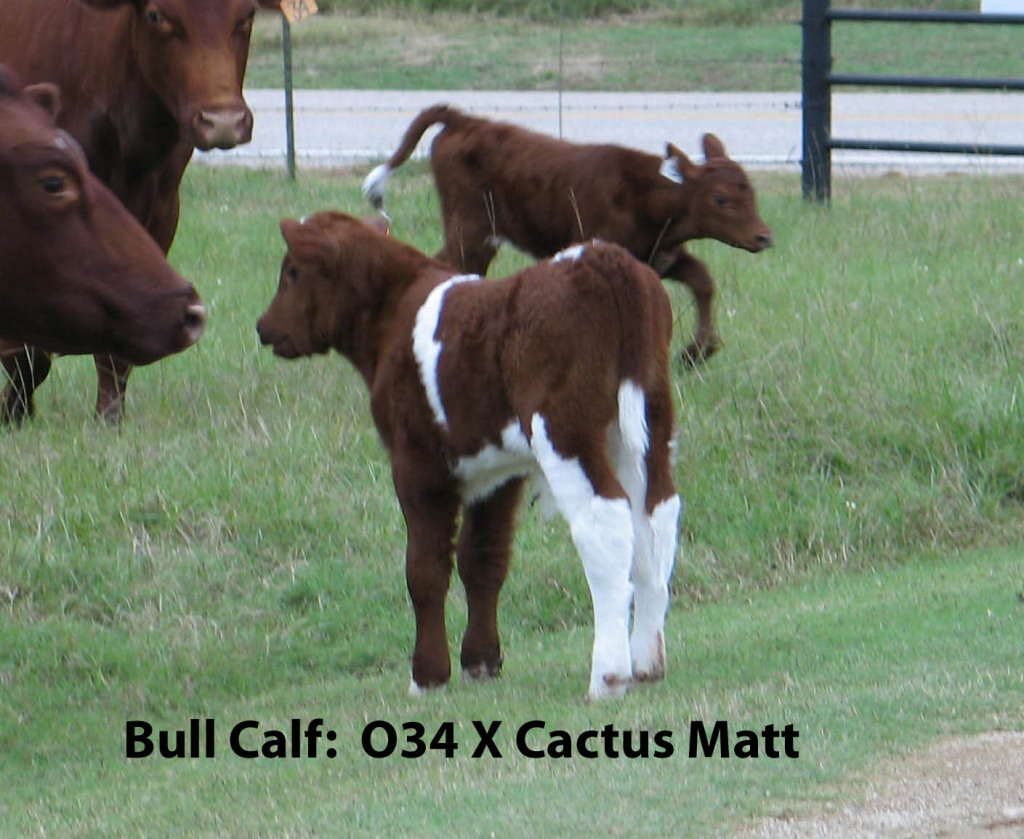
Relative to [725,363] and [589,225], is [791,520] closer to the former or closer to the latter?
[725,363]

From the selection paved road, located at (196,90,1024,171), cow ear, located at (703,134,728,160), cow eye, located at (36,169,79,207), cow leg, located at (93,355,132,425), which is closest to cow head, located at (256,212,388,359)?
cow eye, located at (36,169,79,207)

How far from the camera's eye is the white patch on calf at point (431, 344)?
5.27 m

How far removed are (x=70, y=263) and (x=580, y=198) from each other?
4223 millimetres

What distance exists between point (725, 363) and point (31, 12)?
3740mm

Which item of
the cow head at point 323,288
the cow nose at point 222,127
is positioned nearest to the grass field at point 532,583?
the cow head at point 323,288

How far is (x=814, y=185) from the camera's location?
13.2 metres

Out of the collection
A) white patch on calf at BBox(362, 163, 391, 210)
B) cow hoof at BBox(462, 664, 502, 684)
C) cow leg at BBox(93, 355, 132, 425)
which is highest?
white patch on calf at BBox(362, 163, 391, 210)

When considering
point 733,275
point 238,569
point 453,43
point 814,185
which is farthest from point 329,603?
point 453,43

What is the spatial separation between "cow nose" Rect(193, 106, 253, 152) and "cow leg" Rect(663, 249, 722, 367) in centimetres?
267

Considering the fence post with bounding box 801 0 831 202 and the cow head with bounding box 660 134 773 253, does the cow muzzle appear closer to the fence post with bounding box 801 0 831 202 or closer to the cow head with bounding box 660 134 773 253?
the cow head with bounding box 660 134 773 253

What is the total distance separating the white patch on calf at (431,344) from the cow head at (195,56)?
1858 millimetres

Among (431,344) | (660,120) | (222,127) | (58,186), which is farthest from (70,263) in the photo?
(660,120)

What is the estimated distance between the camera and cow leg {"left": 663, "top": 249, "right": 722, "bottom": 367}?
865 centimetres

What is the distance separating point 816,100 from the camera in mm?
13422
